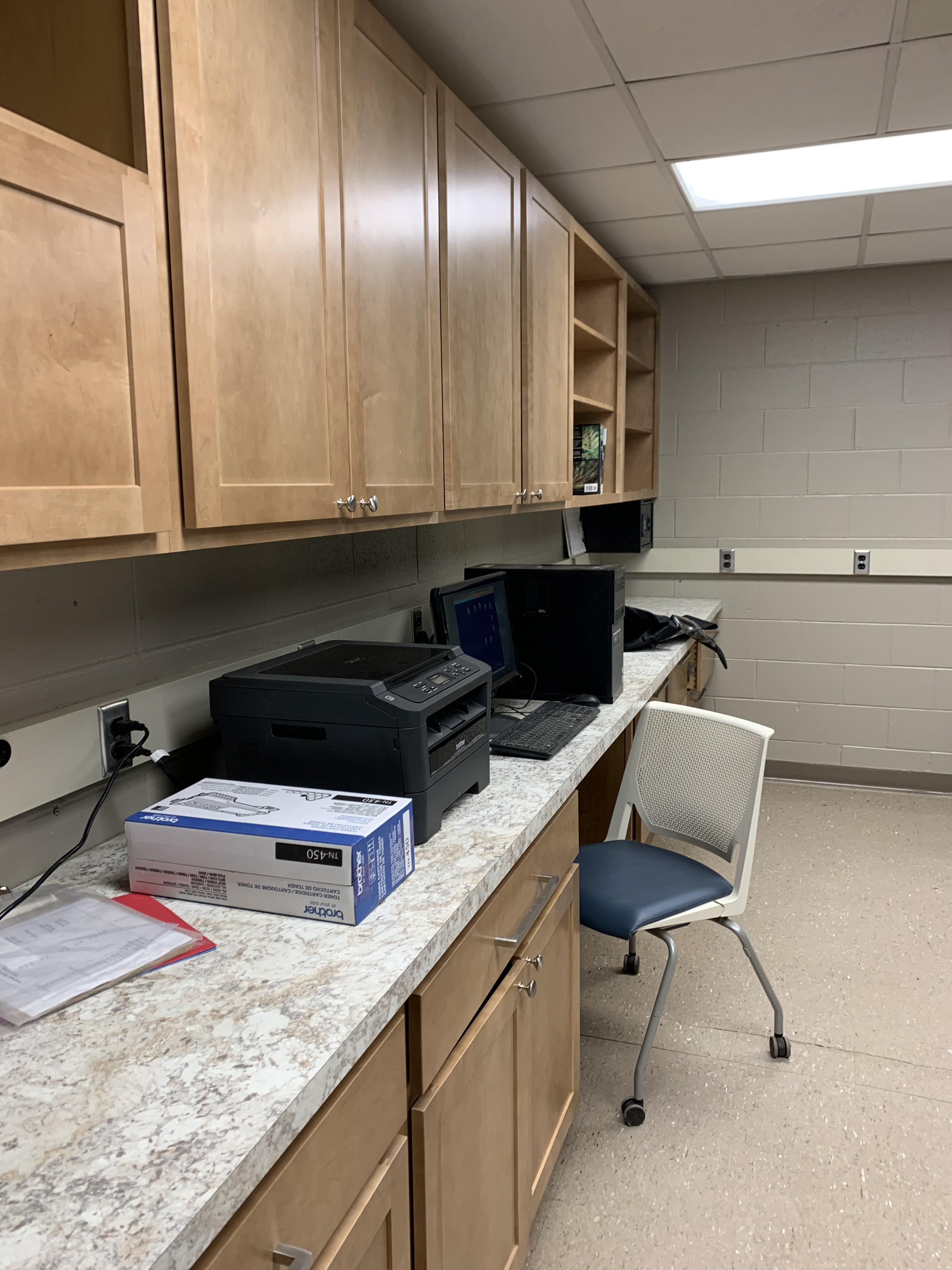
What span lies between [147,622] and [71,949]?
66 centimetres

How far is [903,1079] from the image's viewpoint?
2240 mm

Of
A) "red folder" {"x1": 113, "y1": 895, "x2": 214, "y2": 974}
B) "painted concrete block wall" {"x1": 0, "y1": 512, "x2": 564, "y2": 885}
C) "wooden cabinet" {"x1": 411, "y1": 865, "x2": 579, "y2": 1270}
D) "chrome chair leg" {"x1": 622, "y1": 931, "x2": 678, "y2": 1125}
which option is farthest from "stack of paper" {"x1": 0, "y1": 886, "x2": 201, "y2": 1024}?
"chrome chair leg" {"x1": 622, "y1": 931, "x2": 678, "y2": 1125}

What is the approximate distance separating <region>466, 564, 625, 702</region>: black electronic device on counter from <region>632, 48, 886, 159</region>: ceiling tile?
1195mm

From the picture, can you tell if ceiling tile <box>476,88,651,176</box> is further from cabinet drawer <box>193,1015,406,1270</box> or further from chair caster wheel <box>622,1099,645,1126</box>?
chair caster wheel <box>622,1099,645,1126</box>

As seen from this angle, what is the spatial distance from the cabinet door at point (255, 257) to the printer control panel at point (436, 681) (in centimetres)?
33

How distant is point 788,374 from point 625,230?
1350mm

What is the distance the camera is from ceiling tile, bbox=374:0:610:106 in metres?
1.84

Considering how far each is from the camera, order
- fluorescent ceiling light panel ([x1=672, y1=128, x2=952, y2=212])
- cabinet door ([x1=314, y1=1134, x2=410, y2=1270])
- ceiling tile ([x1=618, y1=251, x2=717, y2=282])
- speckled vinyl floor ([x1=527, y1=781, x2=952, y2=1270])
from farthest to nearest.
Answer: ceiling tile ([x1=618, y1=251, x2=717, y2=282]), fluorescent ceiling light panel ([x1=672, y1=128, x2=952, y2=212]), speckled vinyl floor ([x1=527, y1=781, x2=952, y2=1270]), cabinet door ([x1=314, y1=1134, x2=410, y2=1270])

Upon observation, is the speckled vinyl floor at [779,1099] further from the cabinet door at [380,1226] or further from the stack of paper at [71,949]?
the stack of paper at [71,949]

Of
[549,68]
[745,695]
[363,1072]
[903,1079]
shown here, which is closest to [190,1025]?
[363,1072]

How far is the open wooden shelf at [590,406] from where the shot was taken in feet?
10.7

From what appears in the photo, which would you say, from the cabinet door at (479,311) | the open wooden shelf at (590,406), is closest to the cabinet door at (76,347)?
the cabinet door at (479,311)

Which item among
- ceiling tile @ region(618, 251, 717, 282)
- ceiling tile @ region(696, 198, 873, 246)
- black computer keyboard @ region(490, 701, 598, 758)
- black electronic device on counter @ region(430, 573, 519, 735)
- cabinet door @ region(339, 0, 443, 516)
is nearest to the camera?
cabinet door @ region(339, 0, 443, 516)

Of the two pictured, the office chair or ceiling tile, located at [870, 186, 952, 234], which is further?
ceiling tile, located at [870, 186, 952, 234]
